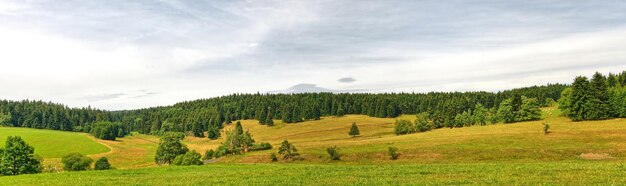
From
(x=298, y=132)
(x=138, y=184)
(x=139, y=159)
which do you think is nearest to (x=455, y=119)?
(x=298, y=132)

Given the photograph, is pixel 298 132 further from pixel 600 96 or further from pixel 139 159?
pixel 600 96

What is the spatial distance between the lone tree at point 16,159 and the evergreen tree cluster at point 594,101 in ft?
372

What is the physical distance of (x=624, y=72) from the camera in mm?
152875

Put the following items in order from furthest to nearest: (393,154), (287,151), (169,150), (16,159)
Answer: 1. (169,150)
2. (287,151)
3. (393,154)
4. (16,159)

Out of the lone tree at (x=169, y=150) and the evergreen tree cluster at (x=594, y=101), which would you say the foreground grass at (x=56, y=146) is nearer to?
the lone tree at (x=169, y=150)

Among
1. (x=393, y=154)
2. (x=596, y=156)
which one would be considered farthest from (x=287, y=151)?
(x=596, y=156)

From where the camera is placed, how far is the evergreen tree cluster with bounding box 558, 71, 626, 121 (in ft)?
293

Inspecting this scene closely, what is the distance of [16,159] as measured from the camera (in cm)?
6034

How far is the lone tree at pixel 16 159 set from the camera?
2356 inches

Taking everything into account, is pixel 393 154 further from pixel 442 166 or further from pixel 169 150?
pixel 169 150

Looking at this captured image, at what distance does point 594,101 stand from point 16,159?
117827 millimetres

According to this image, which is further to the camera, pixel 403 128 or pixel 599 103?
pixel 403 128

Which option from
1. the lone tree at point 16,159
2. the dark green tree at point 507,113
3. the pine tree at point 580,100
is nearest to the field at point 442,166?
the pine tree at point 580,100

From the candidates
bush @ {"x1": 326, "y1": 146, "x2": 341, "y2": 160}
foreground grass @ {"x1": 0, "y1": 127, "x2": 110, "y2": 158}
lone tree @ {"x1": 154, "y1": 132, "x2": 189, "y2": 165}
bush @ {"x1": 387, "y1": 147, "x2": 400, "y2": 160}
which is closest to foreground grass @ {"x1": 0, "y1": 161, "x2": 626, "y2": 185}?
bush @ {"x1": 387, "y1": 147, "x2": 400, "y2": 160}
